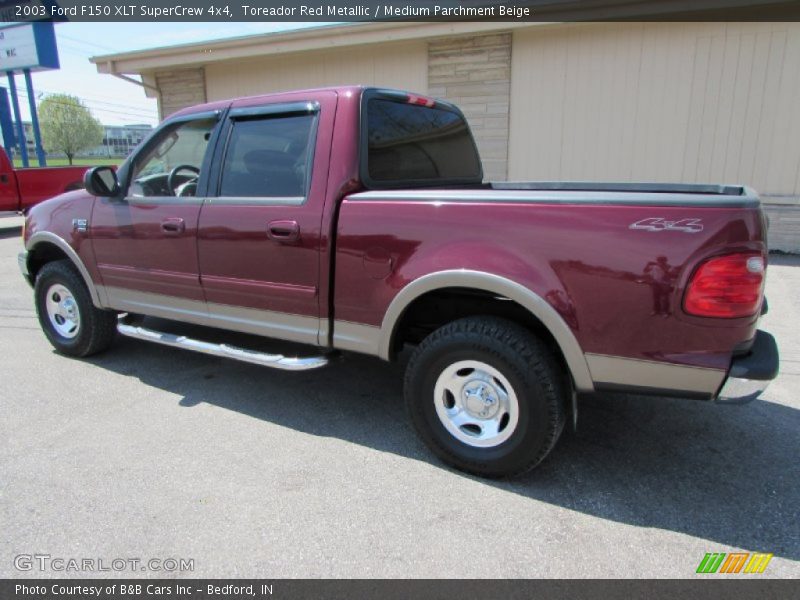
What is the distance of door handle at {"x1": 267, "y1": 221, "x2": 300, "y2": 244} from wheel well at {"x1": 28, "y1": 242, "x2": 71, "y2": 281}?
8.07 ft

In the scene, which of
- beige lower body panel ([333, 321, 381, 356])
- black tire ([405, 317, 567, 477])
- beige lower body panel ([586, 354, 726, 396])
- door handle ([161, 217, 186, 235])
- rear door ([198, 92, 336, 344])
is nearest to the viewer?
beige lower body panel ([586, 354, 726, 396])

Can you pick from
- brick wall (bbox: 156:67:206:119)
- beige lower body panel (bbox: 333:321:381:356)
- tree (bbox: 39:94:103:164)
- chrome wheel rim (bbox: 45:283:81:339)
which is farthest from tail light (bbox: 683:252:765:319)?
tree (bbox: 39:94:103:164)

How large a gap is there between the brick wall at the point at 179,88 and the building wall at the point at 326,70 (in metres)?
0.21

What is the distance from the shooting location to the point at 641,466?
304 centimetres

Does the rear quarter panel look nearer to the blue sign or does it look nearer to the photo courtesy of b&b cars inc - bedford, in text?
the photo courtesy of b&b cars inc - bedford, in text

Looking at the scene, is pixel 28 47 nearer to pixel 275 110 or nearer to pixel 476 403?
pixel 275 110

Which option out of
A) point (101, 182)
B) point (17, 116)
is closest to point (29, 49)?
point (17, 116)

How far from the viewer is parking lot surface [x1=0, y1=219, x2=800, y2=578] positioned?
2.37 m

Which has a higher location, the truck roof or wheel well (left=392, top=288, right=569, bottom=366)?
the truck roof

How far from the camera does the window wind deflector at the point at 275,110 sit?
3.33 m

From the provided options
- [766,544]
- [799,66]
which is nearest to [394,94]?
[766,544]

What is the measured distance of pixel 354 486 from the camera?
9.37 feet

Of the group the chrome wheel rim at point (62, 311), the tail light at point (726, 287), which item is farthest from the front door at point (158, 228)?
the tail light at point (726, 287)

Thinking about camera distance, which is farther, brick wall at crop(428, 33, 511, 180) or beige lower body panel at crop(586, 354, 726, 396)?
brick wall at crop(428, 33, 511, 180)
